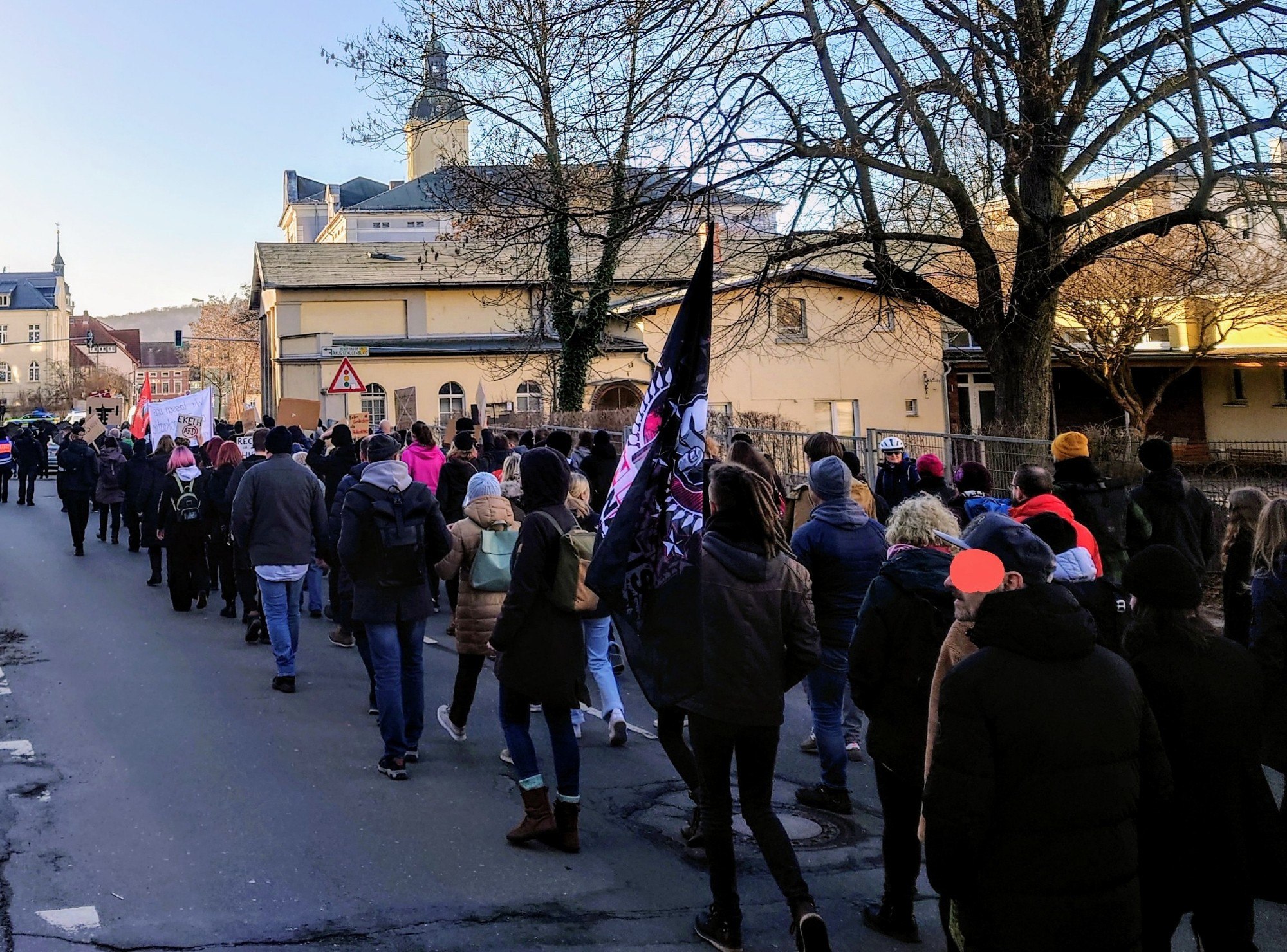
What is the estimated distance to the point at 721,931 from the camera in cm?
493

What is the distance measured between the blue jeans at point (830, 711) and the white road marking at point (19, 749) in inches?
189

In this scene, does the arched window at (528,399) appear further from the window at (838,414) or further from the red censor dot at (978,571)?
the red censor dot at (978,571)

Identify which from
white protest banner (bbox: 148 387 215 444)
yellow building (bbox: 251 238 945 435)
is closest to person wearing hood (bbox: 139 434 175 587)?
white protest banner (bbox: 148 387 215 444)

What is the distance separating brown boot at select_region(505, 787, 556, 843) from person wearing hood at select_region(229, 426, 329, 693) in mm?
4017

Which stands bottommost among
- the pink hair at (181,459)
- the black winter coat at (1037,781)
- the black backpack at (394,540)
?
the black winter coat at (1037,781)

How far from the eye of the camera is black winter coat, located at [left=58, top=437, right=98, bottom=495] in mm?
19109

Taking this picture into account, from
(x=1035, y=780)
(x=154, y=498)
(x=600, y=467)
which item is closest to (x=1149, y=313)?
(x=600, y=467)

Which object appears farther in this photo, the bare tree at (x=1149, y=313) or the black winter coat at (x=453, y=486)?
the bare tree at (x=1149, y=313)

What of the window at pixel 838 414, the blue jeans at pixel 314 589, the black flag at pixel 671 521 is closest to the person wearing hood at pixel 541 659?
the black flag at pixel 671 521

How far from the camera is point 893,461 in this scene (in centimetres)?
1116

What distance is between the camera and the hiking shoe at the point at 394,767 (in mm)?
7230

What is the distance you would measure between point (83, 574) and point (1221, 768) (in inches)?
623

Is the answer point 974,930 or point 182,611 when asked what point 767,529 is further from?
point 182,611

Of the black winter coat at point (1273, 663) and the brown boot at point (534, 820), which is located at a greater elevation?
the black winter coat at point (1273, 663)
